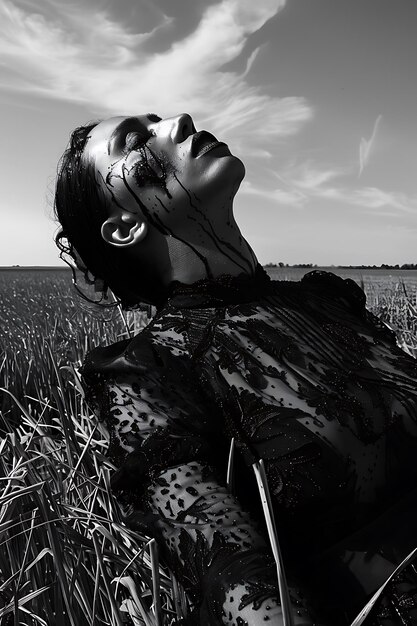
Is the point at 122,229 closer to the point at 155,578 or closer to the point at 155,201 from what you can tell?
the point at 155,201

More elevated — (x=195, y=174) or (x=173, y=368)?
(x=195, y=174)

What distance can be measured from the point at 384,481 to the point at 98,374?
1.51 feet

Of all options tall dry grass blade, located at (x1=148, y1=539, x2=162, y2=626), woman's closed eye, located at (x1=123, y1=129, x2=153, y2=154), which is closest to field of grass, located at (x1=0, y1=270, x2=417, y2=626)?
tall dry grass blade, located at (x1=148, y1=539, x2=162, y2=626)

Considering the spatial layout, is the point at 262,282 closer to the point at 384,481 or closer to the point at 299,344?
the point at 299,344

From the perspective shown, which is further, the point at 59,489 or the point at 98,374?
the point at 59,489

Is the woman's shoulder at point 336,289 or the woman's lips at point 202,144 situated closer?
the woman's lips at point 202,144

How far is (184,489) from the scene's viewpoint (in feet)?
2.83

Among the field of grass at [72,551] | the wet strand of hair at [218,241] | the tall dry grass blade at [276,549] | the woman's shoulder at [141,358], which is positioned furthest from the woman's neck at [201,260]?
the tall dry grass blade at [276,549]

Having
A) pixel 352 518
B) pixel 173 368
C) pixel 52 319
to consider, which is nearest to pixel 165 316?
pixel 173 368

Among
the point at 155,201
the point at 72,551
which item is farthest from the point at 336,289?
the point at 72,551

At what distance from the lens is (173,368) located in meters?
0.97

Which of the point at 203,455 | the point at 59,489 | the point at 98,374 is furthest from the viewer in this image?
the point at 59,489

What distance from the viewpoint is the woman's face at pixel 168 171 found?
42.9 inches

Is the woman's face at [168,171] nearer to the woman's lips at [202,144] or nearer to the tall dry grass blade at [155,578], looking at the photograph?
the woman's lips at [202,144]
